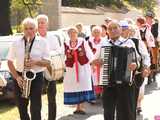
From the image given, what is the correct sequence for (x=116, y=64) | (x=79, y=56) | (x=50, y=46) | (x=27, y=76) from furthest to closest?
(x=79, y=56), (x=50, y=46), (x=27, y=76), (x=116, y=64)

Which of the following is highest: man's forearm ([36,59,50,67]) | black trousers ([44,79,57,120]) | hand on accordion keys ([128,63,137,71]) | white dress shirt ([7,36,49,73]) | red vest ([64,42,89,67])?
white dress shirt ([7,36,49,73])

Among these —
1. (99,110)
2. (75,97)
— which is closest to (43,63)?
(75,97)

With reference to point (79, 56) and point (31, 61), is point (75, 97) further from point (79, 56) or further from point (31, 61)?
point (31, 61)

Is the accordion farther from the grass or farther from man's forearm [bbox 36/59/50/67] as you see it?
the grass

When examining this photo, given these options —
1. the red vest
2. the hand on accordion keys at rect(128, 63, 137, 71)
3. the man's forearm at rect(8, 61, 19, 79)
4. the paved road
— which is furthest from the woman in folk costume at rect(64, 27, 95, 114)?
the hand on accordion keys at rect(128, 63, 137, 71)

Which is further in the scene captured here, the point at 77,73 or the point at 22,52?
the point at 77,73

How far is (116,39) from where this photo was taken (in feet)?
29.2

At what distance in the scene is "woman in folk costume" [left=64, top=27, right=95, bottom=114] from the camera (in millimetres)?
12234

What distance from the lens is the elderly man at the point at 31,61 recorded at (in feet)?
29.4

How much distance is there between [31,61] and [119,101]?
1.43m

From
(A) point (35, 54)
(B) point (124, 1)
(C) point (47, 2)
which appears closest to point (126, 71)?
(A) point (35, 54)

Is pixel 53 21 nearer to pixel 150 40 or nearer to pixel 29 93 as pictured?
pixel 150 40

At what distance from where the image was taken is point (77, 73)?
12.5 meters

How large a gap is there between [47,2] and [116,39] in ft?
69.2
